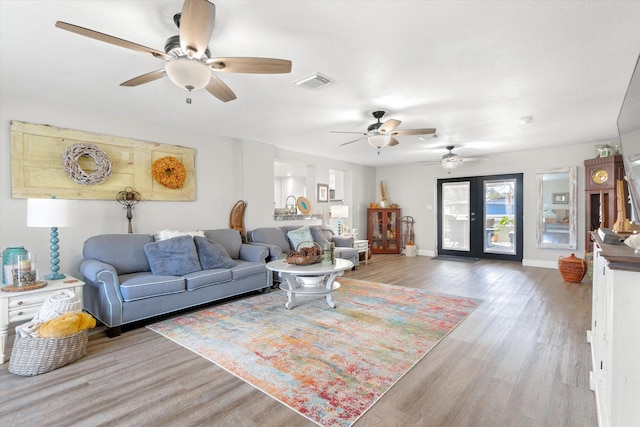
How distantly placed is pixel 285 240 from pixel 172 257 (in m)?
2.29

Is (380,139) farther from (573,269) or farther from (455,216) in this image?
(455,216)

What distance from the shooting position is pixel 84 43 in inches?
87.2

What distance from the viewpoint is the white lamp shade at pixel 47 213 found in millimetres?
Answer: 2738

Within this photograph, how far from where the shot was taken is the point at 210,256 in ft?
12.7

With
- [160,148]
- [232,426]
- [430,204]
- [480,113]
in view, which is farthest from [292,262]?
[430,204]

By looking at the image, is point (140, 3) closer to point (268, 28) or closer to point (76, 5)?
point (76, 5)

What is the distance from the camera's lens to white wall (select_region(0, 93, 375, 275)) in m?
3.19

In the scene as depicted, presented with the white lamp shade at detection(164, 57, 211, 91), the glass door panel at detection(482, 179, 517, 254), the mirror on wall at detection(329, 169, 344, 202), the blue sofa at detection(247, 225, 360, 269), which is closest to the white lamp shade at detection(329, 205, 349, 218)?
the blue sofa at detection(247, 225, 360, 269)

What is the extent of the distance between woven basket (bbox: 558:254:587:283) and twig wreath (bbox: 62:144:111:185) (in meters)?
6.83

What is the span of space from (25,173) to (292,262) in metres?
3.04

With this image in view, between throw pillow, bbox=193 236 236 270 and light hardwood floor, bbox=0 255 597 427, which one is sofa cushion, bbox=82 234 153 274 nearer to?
throw pillow, bbox=193 236 236 270

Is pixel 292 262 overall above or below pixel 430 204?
below

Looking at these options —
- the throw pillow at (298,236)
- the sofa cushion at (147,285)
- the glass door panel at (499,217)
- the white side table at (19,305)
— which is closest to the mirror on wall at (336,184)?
the throw pillow at (298,236)

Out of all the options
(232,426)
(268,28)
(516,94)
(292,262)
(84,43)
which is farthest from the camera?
(292,262)
